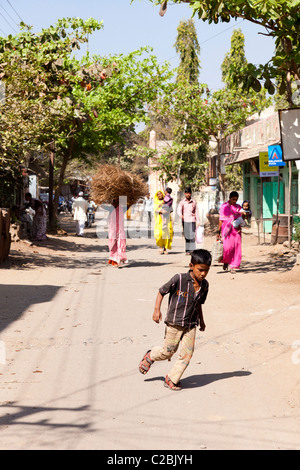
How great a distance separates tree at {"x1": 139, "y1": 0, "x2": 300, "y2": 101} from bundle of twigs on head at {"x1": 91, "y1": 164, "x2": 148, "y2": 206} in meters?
4.57

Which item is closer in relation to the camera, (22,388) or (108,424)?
(108,424)

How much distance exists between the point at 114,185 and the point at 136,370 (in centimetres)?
924

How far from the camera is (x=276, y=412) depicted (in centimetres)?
552

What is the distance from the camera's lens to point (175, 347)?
6.23m

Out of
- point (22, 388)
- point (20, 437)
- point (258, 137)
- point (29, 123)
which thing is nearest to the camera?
point (20, 437)

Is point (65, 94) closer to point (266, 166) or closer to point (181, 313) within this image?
point (266, 166)

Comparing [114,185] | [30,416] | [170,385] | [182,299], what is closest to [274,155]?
[114,185]

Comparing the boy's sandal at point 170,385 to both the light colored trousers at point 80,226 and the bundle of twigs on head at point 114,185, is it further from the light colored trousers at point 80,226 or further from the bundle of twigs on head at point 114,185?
the light colored trousers at point 80,226

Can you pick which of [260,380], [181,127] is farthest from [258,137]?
[260,380]

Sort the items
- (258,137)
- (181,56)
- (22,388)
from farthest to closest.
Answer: (181,56) < (258,137) < (22,388)

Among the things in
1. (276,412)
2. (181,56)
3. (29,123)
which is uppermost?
(181,56)
